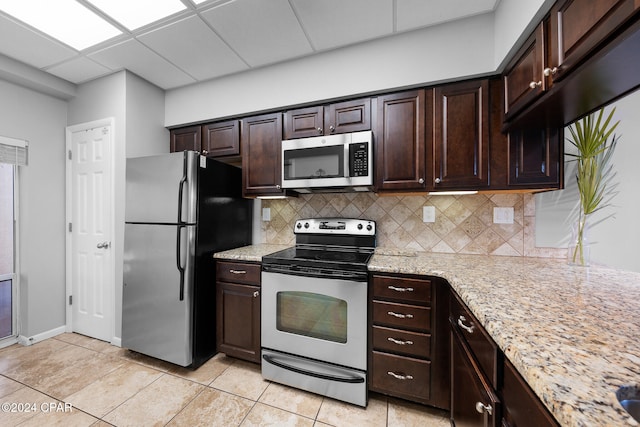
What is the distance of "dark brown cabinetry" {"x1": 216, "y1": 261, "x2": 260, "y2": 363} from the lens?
193 cm

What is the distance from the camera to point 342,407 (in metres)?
1.60

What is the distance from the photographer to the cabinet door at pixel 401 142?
1.83 metres

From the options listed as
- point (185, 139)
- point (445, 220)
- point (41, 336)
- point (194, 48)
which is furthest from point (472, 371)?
point (41, 336)

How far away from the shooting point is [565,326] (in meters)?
0.73

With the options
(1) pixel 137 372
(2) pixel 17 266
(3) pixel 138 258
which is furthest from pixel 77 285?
(1) pixel 137 372

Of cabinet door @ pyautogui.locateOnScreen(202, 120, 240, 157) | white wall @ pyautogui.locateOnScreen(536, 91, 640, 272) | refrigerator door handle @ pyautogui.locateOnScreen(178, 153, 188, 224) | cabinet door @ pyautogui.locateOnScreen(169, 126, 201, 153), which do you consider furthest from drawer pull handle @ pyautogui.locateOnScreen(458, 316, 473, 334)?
cabinet door @ pyautogui.locateOnScreen(169, 126, 201, 153)

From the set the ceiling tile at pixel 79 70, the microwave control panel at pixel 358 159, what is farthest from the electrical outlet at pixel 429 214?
the ceiling tile at pixel 79 70

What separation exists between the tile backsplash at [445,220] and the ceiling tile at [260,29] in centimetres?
125

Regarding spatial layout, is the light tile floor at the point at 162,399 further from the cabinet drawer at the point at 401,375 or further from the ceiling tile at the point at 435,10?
the ceiling tile at the point at 435,10

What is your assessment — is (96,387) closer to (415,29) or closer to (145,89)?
(145,89)

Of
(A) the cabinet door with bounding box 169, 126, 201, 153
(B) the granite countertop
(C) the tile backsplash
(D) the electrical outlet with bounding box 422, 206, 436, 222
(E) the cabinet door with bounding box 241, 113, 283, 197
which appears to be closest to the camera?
(B) the granite countertop

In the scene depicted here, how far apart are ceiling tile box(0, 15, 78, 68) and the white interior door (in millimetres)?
586

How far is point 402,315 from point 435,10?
197 cm

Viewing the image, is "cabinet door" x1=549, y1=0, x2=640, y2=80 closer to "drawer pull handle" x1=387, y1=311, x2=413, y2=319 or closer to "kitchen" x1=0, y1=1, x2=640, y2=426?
"kitchen" x1=0, y1=1, x2=640, y2=426
